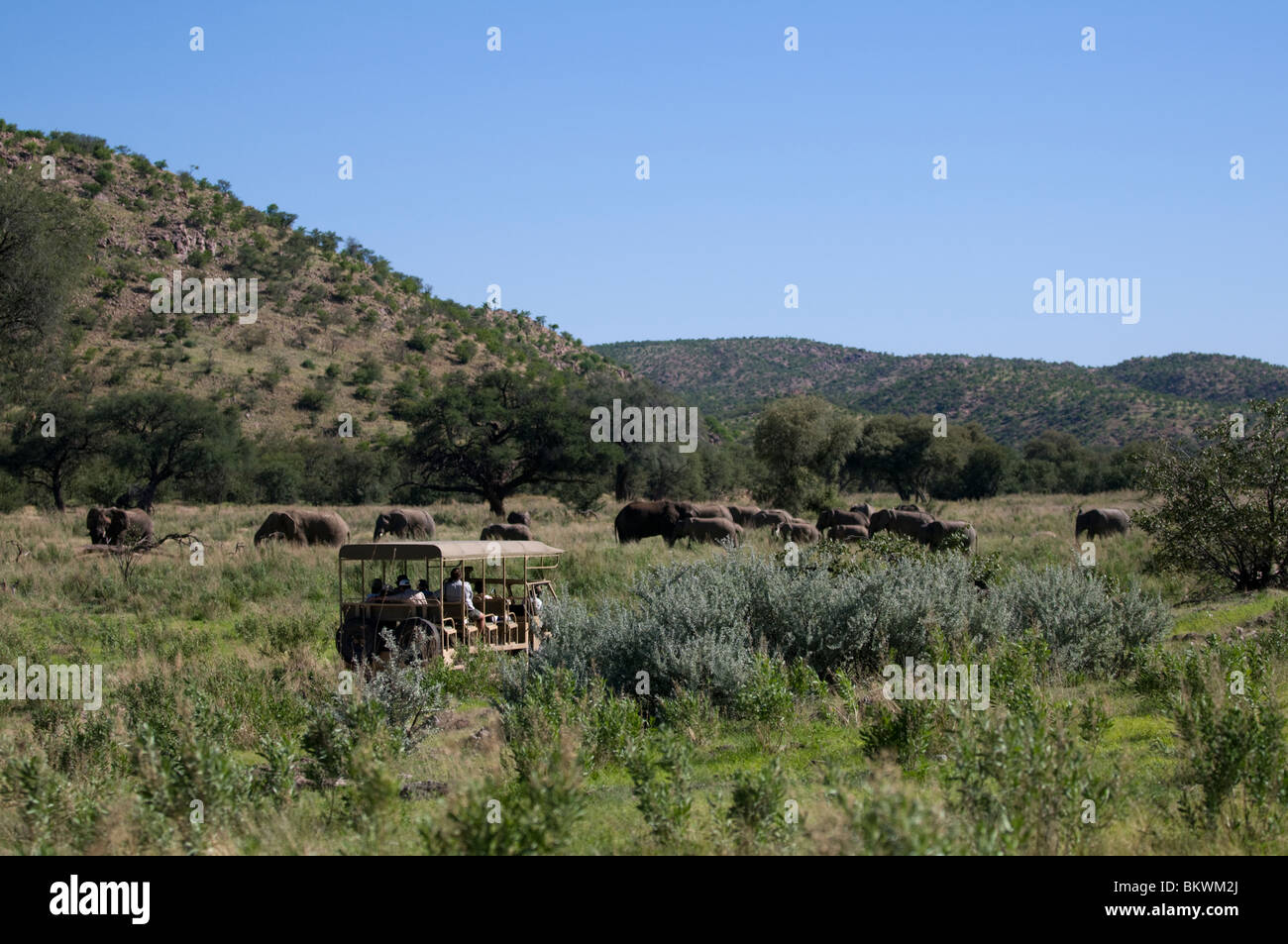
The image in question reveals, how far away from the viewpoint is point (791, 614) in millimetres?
11984

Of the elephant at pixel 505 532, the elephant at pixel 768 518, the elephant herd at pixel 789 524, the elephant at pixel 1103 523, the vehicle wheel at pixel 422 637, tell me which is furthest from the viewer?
the elephant at pixel 768 518

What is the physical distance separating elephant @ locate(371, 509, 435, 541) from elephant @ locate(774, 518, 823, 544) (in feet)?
33.8

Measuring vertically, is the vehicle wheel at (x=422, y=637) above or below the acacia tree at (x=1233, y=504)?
below

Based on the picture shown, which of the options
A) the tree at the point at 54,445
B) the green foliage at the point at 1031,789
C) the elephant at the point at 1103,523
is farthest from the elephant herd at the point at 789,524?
the tree at the point at 54,445

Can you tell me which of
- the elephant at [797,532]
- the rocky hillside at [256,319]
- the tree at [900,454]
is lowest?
the elephant at [797,532]

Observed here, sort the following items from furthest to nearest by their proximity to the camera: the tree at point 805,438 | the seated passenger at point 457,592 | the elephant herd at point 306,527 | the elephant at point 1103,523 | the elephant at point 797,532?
the tree at point 805,438 → the elephant at point 1103,523 → the elephant at point 797,532 → the elephant herd at point 306,527 → the seated passenger at point 457,592

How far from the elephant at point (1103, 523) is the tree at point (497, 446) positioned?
2008 cm

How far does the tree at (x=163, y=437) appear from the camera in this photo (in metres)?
44.7

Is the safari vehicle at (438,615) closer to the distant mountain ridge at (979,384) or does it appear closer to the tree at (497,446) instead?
the tree at (497,446)

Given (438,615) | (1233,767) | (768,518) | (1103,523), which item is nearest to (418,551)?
(438,615)
